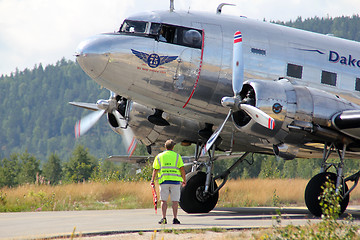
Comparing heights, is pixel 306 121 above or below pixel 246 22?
below

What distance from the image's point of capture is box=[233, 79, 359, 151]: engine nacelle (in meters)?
11.9

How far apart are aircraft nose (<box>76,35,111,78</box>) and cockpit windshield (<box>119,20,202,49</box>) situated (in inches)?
35.8

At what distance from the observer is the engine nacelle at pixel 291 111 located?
11914 mm

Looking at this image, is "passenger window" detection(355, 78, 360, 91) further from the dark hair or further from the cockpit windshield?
the dark hair

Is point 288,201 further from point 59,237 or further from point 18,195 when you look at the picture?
point 59,237

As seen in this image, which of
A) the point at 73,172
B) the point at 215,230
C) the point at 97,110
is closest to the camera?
the point at 215,230

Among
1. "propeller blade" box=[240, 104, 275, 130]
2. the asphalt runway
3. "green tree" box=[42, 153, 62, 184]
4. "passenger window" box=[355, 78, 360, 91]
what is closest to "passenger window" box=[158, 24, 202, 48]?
"propeller blade" box=[240, 104, 275, 130]

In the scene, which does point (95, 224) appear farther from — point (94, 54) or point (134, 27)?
point (134, 27)

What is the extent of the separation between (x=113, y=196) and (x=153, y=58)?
Answer: 9269 millimetres

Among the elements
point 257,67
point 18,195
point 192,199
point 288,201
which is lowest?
point 288,201

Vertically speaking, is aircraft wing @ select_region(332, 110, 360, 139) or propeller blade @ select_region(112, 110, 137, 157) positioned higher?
aircraft wing @ select_region(332, 110, 360, 139)

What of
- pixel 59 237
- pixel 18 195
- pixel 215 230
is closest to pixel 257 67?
pixel 215 230

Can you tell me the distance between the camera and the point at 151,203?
1894cm

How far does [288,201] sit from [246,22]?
1134 centimetres
